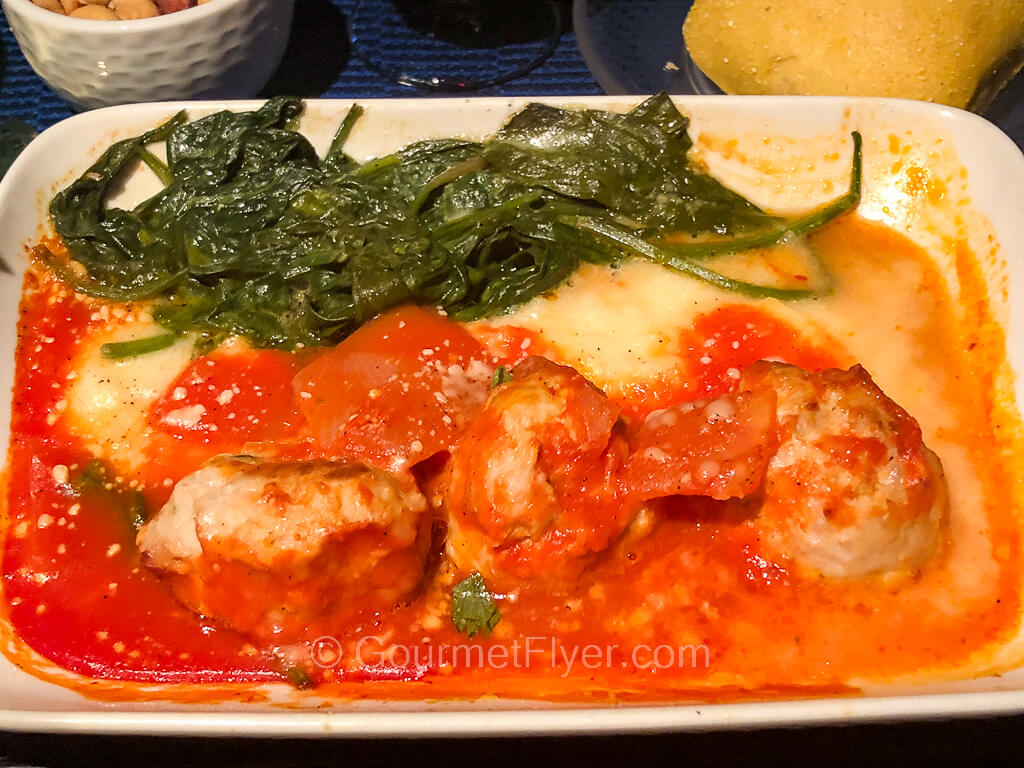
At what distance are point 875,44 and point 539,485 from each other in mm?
2424

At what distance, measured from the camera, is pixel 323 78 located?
13.4ft

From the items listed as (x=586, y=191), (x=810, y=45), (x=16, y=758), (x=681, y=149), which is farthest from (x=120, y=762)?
(x=810, y=45)

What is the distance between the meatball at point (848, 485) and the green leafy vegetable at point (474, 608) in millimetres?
845

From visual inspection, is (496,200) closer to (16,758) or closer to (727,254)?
(727,254)

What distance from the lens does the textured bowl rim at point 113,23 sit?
3.14 meters

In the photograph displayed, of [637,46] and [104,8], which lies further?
[637,46]

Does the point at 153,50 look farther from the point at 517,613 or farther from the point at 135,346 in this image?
the point at 517,613

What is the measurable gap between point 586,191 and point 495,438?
1.30 m

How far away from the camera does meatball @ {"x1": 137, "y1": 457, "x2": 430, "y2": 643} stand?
2145 mm

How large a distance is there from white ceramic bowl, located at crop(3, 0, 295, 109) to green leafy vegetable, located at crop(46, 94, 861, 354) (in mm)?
310

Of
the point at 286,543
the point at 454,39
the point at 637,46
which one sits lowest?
the point at 286,543

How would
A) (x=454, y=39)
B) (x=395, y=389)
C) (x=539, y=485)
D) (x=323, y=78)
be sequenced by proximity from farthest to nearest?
(x=454, y=39)
(x=323, y=78)
(x=395, y=389)
(x=539, y=485)

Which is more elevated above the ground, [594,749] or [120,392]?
[120,392]

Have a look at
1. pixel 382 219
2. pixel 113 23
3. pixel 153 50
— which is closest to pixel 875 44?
pixel 382 219
